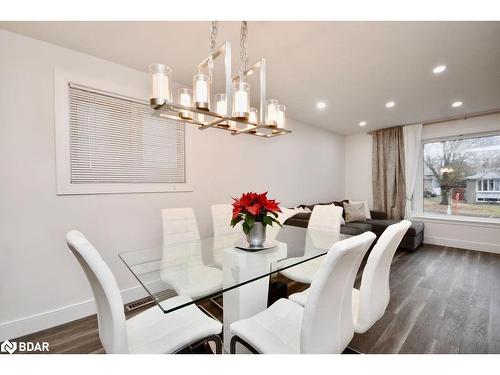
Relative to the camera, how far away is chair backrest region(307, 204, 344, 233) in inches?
98.9

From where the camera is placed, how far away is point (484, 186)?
13.7 feet

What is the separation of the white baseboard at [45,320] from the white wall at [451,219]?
5551 millimetres

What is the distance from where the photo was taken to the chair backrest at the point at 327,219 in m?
2.51

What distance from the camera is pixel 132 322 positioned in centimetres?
124

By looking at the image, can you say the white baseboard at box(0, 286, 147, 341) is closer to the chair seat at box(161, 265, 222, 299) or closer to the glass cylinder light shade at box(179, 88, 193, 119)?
the chair seat at box(161, 265, 222, 299)

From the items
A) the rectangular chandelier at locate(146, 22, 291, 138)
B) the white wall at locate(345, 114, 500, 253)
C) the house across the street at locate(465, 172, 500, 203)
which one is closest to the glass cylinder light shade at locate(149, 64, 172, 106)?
the rectangular chandelier at locate(146, 22, 291, 138)

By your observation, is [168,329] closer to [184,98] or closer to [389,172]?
[184,98]

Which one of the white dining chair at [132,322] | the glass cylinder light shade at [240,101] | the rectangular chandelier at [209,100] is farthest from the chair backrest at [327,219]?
the white dining chair at [132,322]

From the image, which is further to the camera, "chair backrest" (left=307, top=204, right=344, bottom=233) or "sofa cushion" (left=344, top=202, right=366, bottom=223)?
"sofa cushion" (left=344, top=202, right=366, bottom=223)

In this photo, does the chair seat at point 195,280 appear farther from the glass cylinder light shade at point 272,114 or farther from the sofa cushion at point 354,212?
the sofa cushion at point 354,212

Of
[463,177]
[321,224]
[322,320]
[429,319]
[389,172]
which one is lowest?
[429,319]

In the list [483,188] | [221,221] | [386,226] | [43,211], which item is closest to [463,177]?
[483,188]

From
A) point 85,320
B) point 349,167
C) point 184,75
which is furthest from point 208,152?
point 349,167

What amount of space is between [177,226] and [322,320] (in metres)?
1.65
